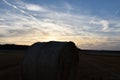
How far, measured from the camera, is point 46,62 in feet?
29.5

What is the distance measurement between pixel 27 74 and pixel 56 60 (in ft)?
3.71

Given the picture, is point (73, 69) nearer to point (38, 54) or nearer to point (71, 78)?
point (71, 78)

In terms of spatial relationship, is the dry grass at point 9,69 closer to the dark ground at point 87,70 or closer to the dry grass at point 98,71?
the dark ground at point 87,70

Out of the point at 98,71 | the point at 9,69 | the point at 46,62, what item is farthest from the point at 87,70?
the point at 46,62

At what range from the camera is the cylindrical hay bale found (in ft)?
29.2

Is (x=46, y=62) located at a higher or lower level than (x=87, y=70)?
higher

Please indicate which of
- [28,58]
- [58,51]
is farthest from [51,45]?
[28,58]

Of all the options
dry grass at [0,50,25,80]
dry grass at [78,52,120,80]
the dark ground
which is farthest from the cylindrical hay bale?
dry grass at [0,50,25,80]

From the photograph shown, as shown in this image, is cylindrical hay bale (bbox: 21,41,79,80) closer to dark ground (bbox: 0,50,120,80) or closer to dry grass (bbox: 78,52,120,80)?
dark ground (bbox: 0,50,120,80)

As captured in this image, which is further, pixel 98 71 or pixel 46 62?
pixel 98 71

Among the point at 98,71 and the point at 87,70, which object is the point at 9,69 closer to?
the point at 87,70

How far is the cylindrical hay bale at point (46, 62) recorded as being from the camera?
29.2ft

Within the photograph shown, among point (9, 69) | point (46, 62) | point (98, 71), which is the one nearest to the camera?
point (46, 62)

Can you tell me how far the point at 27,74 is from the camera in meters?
9.30
